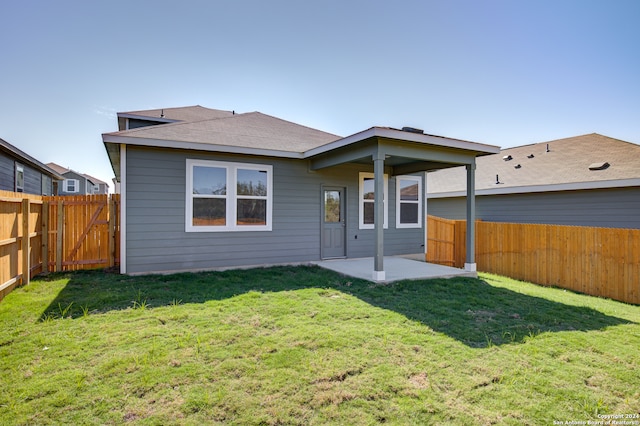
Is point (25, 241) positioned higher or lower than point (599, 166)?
lower

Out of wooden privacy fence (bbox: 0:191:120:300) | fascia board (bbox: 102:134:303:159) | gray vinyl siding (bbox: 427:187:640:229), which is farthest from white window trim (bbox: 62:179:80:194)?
gray vinyl siding (bbox: 427:187:640:229)

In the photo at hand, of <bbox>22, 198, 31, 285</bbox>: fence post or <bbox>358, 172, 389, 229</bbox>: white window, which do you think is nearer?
<bbox>22, 198, 31, 285</bbox>: fence post

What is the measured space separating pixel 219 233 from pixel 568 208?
9789 millimetres

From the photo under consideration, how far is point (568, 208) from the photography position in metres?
9.62

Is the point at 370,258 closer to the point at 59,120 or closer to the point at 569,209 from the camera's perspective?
the point at 569,209

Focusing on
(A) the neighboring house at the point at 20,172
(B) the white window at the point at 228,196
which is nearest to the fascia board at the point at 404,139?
(B) the white window at the point at 228,196

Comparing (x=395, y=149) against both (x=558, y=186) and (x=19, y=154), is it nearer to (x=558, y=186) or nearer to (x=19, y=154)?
(x=558, y=186)

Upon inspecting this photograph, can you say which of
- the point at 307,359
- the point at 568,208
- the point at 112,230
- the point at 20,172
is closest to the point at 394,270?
the point at 307,359

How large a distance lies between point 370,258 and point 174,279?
502cm

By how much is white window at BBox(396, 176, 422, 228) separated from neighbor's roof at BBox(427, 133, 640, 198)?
10.8 feet

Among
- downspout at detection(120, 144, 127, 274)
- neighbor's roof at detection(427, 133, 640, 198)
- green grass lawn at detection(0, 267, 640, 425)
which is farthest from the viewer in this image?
neighbor's roof at detection(427, 133, 640, 198)

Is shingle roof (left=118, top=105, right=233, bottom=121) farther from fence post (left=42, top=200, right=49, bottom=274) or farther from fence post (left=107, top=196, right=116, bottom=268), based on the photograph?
fence post (left=42, top=200, right=49, bottom=274)

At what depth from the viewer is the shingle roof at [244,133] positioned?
22.5ft

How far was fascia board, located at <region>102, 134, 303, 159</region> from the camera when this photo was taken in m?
6.19
